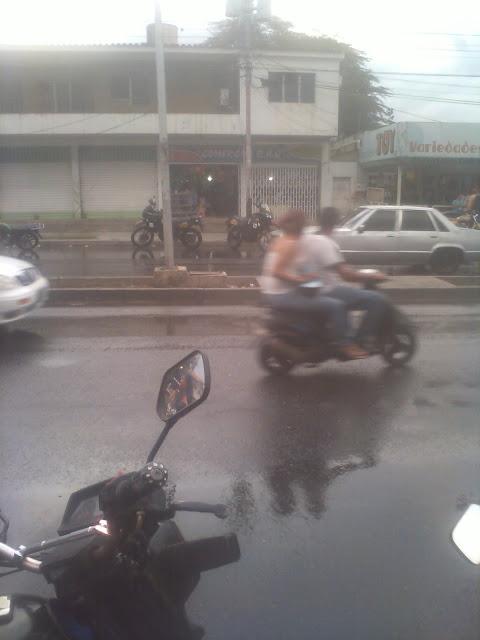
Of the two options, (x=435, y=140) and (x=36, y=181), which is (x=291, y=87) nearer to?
(x=435, y=140)

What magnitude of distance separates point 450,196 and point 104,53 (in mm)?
15420

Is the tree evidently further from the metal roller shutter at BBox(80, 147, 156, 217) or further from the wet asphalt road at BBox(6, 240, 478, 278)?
the wet asphalt road at BBox(6, 240, 478, 278)

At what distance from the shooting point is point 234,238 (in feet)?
58.9

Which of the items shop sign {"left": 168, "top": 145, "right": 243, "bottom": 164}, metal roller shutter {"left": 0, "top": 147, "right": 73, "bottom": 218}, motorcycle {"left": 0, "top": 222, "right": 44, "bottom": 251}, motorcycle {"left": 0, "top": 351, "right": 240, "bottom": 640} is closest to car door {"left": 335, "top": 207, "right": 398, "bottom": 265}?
motorcycle {"left": 0, "top": 222, "right": 44, "bottom": 251}

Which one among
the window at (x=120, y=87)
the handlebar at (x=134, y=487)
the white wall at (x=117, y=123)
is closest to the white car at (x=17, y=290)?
the handlebar at (x=134, y=487)

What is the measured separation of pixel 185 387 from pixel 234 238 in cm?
1573

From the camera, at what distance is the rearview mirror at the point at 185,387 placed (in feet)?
7.50

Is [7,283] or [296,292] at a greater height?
[296,292]

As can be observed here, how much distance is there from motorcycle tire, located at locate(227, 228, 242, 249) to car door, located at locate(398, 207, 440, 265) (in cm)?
535

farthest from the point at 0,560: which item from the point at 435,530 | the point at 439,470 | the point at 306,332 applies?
the point at 306,332

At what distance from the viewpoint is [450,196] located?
28.3m

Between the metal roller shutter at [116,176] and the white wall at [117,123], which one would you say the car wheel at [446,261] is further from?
the metal roller shutter at [116,176]

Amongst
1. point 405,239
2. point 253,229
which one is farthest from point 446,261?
point 253,229

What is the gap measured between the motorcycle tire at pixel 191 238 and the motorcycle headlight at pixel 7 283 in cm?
973
